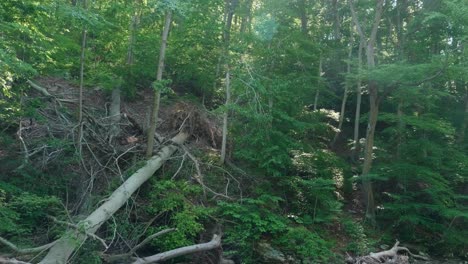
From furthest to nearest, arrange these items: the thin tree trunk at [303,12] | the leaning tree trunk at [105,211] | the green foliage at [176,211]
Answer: the thin tree trunk at [303,12] < the green foliage at [176,211] < the leaning tree trunk at [105,211]

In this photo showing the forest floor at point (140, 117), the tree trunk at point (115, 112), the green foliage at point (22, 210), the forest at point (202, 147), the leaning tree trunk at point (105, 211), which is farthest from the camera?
the forest floor at point (140, 117)

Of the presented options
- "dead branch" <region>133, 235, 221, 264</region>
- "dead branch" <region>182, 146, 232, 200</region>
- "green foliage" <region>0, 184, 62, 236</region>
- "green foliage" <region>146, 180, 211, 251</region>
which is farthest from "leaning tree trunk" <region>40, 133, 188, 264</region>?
"dead branch" <region>133, 235, 221, 264</region>

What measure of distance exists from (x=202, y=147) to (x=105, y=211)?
14.8ft

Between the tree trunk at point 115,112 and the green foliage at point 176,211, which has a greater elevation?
the tree trunk at point 115,112

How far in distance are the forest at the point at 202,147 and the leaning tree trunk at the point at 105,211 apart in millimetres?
31

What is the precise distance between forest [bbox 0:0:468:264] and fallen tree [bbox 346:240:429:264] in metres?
0.06

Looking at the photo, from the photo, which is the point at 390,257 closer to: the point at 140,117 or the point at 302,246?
the point at 302,246

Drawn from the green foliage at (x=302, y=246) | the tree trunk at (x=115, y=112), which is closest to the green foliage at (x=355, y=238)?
the green foliage at (x=302, y=246)

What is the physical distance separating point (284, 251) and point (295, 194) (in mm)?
2132

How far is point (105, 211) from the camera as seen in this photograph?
8414 mm

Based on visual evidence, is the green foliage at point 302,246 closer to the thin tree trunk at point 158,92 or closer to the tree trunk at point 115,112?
the thin tree trunk at point 158,92

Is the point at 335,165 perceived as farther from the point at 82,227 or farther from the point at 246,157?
the point at 82,227

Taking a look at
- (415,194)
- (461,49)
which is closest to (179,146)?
(415,194)

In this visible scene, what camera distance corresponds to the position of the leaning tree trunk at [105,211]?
7.20m
